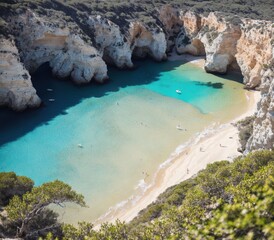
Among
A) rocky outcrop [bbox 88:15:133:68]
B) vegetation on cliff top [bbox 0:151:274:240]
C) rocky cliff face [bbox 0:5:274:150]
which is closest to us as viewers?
vegetation on cliff top [bbox 0:151:274:240]

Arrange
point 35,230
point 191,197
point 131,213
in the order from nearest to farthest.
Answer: point 191,197, point 35,230, point 131,213

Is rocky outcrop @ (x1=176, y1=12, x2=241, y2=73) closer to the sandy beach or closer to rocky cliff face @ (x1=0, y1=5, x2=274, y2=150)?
rocky cliff face @ (x1=0, y1=5, x2=274, y2=150)

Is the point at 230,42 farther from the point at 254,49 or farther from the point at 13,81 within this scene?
the point at 13,81

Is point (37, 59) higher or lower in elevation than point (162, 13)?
lower

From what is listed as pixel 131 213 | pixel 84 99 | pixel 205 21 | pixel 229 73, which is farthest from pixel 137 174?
pixel 205 21

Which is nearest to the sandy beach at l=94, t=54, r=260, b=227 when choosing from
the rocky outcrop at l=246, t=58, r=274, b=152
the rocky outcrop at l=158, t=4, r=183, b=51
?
the rocky outcrop at l=246, t=58, r=274, b=152

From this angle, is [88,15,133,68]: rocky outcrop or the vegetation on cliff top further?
[88,15,133,68]: rocky outcrop

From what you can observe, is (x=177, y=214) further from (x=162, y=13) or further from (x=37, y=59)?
(x=162, y=13)

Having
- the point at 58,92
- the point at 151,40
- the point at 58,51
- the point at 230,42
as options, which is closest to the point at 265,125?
the point at 58,92
